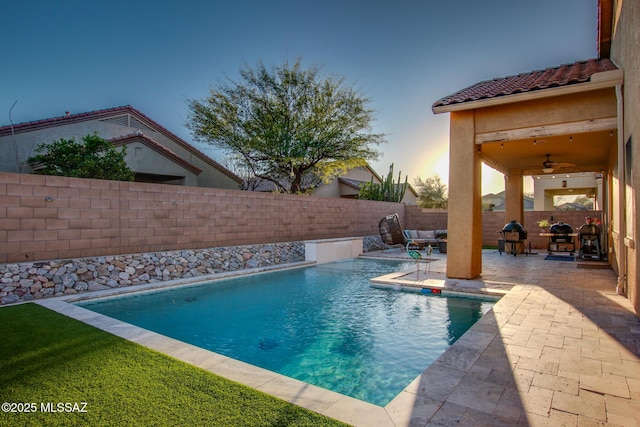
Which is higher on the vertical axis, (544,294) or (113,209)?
(113,209)

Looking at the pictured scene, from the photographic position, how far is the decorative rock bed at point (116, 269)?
A: 762 centimetres

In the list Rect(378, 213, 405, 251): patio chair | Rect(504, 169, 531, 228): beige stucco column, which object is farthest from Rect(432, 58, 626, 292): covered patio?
Rect(378, 213, 405, 251): patio chair

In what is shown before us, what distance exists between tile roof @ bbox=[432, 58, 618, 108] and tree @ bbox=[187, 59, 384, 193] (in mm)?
11090

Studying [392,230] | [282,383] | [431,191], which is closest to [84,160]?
[282,383]

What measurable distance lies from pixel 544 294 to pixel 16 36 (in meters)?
18.3

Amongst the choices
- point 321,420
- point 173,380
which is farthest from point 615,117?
point 173,380

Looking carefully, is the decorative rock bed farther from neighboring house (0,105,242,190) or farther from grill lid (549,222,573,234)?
grill lid (549,222,573,234)

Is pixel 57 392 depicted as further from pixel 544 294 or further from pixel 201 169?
pixel 201 169

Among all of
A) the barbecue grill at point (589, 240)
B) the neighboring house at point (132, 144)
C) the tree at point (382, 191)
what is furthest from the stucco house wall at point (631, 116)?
the neighboring house at point (132, 144)

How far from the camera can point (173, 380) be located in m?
3.68

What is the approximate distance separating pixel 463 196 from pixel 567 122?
267cm

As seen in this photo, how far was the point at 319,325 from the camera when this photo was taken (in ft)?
21.5

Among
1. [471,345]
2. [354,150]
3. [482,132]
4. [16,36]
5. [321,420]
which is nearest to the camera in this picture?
[321,420]

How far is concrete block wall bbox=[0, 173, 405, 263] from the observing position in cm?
785
